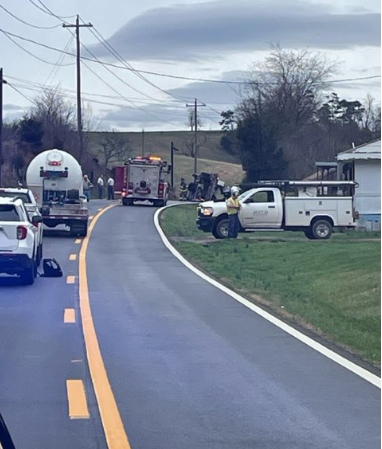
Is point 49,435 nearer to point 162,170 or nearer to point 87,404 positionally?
point 87,404

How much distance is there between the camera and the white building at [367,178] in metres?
42.7

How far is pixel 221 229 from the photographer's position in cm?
3688

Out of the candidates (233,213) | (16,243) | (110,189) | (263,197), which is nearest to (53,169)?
(263,197)

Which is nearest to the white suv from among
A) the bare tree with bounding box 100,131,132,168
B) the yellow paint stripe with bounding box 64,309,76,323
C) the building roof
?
the yellow paint stripe with bounding box 64,309,76,323

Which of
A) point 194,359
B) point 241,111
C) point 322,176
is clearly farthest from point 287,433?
point 241,111

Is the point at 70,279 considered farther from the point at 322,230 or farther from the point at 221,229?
the point at 322,230

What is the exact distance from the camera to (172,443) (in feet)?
25.3

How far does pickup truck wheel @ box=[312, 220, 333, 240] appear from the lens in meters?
37.2

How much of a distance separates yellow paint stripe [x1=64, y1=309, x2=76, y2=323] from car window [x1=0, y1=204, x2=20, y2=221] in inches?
216

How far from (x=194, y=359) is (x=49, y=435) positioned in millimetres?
3975

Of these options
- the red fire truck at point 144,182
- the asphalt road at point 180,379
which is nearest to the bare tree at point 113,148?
the red fire truck at point 144,182

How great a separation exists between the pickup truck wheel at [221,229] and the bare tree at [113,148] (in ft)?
257

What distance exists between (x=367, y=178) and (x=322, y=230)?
23.5 feet

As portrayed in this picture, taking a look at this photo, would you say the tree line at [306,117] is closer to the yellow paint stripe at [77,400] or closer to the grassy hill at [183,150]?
the grassy hill at [183,150]
